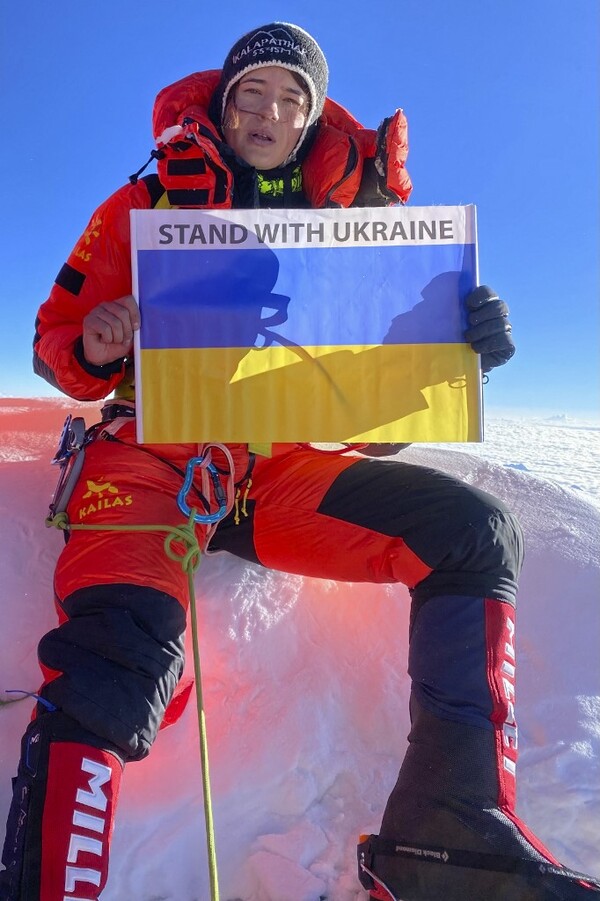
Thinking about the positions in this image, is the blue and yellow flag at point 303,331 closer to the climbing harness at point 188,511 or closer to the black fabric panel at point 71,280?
the climbing harness at point 188,511

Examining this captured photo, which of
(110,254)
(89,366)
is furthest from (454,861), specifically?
(110,254)

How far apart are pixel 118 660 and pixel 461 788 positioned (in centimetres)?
66

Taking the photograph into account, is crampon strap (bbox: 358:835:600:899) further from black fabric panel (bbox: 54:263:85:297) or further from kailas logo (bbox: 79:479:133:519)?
black fabric panel (bbox: 54:263:85:297)

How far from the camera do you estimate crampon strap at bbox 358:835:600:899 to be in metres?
0.88

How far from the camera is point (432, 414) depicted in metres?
1.20

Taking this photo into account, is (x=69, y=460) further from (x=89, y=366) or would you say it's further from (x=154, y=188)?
(x=154, y=188)

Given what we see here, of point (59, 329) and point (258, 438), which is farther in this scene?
point (59, 329)

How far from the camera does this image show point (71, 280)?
4.42ft

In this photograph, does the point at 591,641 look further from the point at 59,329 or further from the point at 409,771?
the point at 59,329

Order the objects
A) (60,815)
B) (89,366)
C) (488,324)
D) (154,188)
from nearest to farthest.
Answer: (60,815) → (488,324) → (89,366) → (154,188)

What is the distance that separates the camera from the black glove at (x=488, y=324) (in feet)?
3.75

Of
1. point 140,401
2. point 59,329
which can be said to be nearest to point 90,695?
point 140,401

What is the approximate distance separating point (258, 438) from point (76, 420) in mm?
487

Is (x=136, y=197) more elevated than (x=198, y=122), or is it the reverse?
(x=198, y=122)
